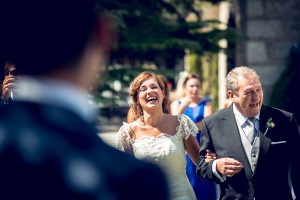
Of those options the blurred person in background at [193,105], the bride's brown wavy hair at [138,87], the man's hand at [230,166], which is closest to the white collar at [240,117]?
the man's hand at [230,166]

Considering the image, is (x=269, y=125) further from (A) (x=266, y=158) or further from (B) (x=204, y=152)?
(B) (x=204, y=152)

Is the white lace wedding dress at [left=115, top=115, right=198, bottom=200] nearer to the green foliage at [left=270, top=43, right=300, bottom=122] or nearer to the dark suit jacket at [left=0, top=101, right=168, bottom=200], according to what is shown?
the dark suit jacket at [left=0, top=101, right=168, bottom=200]

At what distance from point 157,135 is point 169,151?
21 centimetres

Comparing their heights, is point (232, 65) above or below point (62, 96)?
above

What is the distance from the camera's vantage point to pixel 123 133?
16.7ft

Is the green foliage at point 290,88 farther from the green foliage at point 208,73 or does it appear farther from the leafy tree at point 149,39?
the green foliage at point 208,73

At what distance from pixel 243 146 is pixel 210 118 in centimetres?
37

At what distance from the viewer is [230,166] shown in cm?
435

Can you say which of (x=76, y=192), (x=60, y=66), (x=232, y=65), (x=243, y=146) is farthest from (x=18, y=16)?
(x=232, y=65)

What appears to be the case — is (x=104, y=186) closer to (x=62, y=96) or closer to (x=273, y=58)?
(x=62, y=96)

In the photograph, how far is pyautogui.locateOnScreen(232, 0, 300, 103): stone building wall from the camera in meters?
12.5

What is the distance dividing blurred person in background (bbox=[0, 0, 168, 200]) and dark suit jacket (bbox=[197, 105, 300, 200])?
311 centimetres

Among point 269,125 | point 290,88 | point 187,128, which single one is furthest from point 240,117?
point 290,88

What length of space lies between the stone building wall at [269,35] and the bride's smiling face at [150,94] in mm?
7367
